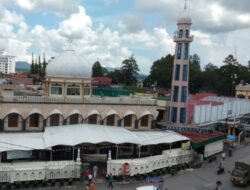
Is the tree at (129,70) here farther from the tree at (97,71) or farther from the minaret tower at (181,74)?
the minaret tower at (181,74)

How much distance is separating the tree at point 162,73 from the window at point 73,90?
4714 centimetres

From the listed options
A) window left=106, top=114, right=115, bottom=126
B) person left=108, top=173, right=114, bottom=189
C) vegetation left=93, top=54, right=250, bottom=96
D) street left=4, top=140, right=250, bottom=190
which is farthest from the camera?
vegetation left=93, top=54, right=250, bottom=96

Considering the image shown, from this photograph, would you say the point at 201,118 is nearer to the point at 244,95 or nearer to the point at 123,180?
the point at 123,180

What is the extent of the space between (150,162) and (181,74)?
497 inches

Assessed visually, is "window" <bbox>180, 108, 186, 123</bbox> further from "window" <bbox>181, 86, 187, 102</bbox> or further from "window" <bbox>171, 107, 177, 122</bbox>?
"window" <bbox>181, 86, 187, 102</bbox>

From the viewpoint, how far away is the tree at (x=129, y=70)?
89.9m

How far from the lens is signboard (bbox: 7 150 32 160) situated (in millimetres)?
25469

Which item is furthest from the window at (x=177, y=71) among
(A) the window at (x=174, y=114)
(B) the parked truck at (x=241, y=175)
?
(B) the parked truck at (x=241, y=175)

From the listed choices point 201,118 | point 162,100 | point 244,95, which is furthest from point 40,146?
point 244,95

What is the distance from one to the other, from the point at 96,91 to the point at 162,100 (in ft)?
45.9

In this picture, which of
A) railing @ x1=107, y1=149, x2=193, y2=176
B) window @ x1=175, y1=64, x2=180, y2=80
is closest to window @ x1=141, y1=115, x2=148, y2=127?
window @ x1=175, y1=64, x2=180, y2=80

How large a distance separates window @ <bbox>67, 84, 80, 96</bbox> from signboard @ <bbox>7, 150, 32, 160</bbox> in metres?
7.55

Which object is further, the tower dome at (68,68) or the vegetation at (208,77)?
the vegetation at (208,77)

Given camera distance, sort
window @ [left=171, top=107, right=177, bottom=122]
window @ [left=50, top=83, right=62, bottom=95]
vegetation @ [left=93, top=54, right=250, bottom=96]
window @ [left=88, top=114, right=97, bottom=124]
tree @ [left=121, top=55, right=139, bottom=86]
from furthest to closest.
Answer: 1. tree @ [left=121, top=55, right=139, bottom=86]
2. vegetation @ [left=93, top=54, right=250, bottom=96]
3. window @ [left=171, top=107, right=177, bottom=122]
4. window @ [left=50, top=83, right=62, bottom=95]
5. window @ [left=88, top=114, right=97, bottom=124]
